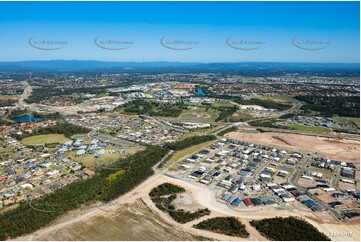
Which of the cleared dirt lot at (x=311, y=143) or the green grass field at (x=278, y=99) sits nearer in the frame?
the cleared dirt lot at (x=311, y=143)

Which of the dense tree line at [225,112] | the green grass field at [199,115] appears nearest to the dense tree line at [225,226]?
the dense tree line at [225,112]

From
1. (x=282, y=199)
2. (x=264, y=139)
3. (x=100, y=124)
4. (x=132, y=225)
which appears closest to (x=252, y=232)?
(x=282, y=199)

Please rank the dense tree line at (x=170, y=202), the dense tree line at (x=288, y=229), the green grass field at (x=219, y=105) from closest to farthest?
the dense tree line at (x=288, y=229) → the dense tree line at (x=170, y=202) → the green grass field at (x=219, y=105)

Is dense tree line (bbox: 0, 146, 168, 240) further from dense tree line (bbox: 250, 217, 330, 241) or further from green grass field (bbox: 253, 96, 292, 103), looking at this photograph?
green grass field (bbox: 253, 96, 292, 103)

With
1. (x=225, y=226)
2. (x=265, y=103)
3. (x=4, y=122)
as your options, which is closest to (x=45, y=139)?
(x=4, y=122)

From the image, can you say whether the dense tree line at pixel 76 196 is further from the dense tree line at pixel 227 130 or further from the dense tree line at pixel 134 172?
the dense tree line at pixel 227 130

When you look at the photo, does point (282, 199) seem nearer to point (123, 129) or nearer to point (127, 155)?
point (127, 155)

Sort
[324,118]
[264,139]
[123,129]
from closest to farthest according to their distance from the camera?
[264,139], [123,129], [324,118]
